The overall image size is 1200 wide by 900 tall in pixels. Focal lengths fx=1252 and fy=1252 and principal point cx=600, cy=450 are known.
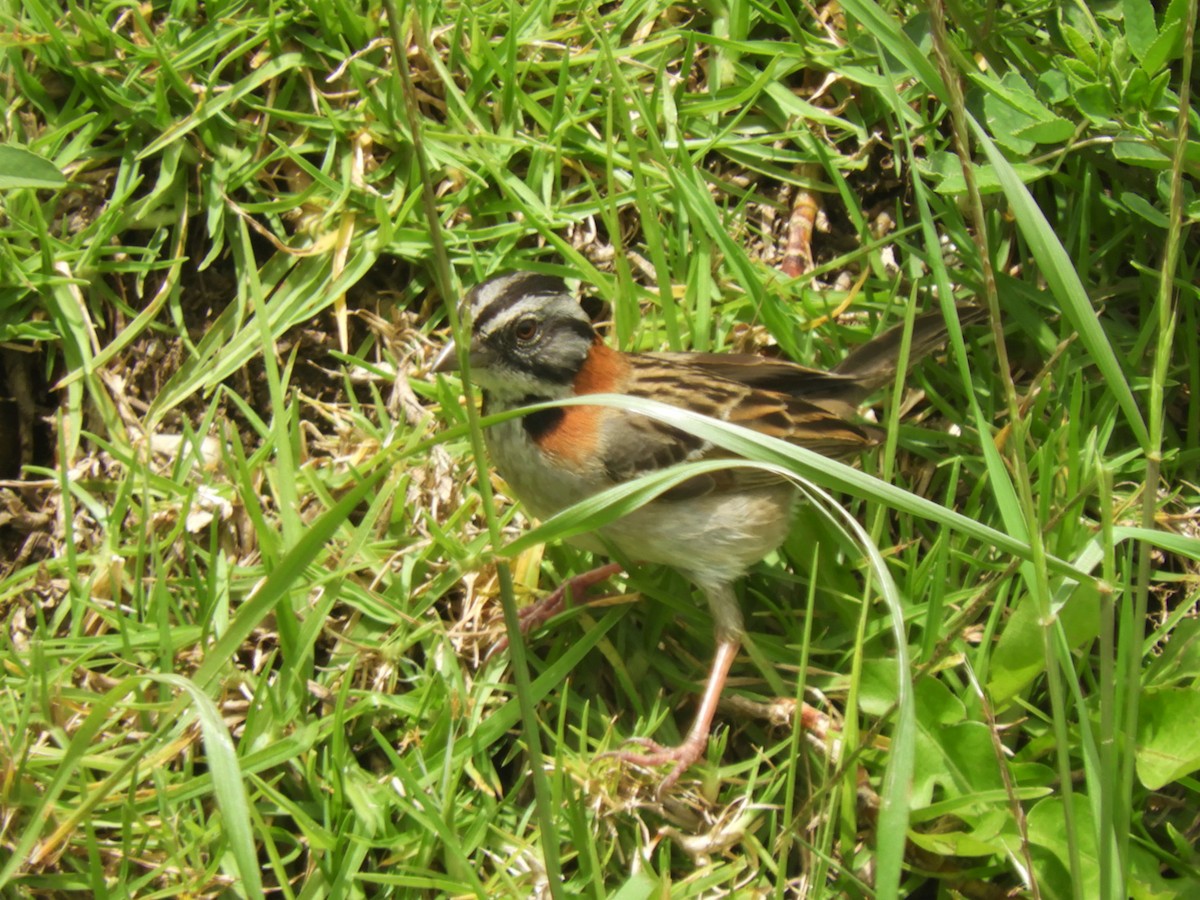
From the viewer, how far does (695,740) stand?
4113mm

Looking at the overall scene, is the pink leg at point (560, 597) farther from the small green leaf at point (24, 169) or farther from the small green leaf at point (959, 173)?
the small green leaf at point (24, 169)

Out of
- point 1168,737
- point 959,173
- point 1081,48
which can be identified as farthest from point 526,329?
point 1168,737

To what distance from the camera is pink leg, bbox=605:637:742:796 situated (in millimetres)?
3982

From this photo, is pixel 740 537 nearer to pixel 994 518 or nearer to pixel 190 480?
pixel 994 518

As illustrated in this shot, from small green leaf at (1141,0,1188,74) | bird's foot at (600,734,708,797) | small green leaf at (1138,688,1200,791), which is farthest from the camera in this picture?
bird's foot at (600,734,708,797)

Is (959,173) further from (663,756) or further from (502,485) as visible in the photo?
(663,756)

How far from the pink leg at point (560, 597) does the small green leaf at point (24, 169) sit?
2.19 meters

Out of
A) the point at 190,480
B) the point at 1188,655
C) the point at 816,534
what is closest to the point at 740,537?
the point at 816,534

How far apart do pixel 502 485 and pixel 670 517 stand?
0.88 metres

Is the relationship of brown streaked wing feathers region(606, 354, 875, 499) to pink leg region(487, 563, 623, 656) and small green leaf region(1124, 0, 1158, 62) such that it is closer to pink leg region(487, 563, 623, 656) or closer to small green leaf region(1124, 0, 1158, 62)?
pink leg region(487, 563, 623, 656)

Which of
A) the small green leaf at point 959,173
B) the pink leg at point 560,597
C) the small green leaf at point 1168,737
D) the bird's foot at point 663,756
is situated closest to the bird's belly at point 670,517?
the pink leg at point 560,597

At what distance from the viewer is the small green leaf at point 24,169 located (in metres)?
4.14

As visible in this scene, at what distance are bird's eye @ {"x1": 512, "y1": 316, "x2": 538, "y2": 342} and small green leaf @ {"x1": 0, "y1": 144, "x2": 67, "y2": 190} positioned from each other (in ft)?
5.29

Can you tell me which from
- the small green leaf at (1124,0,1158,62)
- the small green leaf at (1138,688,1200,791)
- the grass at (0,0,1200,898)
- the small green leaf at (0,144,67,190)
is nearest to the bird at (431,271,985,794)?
the grass at (0,0,1200,898)
